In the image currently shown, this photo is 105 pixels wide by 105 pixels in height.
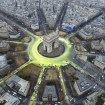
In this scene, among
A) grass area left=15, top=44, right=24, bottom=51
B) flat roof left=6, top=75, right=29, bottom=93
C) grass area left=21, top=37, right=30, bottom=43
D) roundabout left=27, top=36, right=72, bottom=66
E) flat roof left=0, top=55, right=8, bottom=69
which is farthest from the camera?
grass area left=21, top=37, right=30, bottom=43

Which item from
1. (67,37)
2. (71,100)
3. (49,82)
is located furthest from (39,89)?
(67,37)

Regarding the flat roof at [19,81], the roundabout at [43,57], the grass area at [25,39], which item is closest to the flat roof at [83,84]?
the roundabout at [43,57]

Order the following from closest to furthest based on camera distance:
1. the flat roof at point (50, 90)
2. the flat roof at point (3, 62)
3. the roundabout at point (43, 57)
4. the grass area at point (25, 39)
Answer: the flat roof at point (50, 90), the flat roof at point (3, 62), the roundabout at point (43, 57), the grass area at point (25, 39)

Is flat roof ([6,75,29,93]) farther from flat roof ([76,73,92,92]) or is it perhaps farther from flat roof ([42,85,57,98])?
flat roof ([76,73,92,92])

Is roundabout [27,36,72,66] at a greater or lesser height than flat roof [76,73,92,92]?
greater

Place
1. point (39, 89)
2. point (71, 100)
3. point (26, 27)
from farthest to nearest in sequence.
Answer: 1. point (26, 27)
2. point (39, 89)
3. point (71, 100)

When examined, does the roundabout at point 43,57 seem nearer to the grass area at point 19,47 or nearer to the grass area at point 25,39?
the grass area at point 25,39

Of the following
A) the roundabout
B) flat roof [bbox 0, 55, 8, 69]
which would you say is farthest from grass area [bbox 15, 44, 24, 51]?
flat roof [bbox 0, 55, 8, 69]

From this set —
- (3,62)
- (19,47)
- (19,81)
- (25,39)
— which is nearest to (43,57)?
(19,47)

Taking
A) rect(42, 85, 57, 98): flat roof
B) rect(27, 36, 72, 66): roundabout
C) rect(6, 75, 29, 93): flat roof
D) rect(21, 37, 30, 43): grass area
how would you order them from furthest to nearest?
rect(21, 37, 30, 43): grass area → rect(27, 36, 72, 66): roundabout → rect(6, 75, 29, 93): flat roof → rect(42, 85, 57, 98): flat roof

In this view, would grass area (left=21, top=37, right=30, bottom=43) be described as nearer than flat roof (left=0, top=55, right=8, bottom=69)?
No

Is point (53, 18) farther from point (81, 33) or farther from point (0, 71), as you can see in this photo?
point (0, 71)
